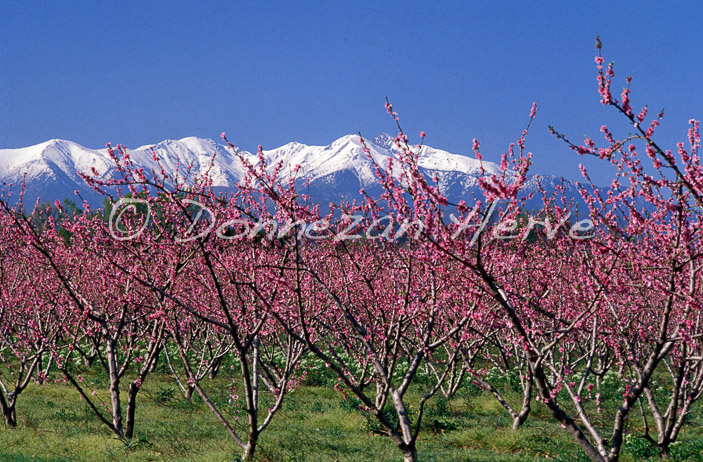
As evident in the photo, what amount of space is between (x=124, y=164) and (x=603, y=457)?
6.68 meters

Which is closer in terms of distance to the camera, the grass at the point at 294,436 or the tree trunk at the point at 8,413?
the grass at the point at 294,436

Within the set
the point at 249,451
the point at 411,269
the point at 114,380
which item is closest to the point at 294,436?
the point at 249,451

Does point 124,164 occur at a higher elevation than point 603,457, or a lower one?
higher

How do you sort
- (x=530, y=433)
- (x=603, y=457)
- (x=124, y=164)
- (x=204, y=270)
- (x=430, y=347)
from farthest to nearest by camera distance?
(x=204, y=270), (x=530, y=433), (x=124, y=164), (x=430, y=347), (x=603, y=457)

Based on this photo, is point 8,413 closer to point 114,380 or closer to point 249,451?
point 114,380

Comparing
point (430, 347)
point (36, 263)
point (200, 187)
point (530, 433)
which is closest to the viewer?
point (430, 347)

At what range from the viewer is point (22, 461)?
8180 millimetres

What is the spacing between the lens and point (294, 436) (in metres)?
10.3

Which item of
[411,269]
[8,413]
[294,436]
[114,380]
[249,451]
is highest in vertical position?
[411,269]

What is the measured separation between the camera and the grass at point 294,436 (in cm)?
891

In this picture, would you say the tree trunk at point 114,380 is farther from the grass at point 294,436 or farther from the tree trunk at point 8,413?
the tree trunk at point 8,413

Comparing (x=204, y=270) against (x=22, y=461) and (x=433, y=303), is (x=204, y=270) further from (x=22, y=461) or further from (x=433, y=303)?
(x=433, y=303)

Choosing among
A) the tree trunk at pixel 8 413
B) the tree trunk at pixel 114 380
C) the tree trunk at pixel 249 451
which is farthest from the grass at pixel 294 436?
the tree trunk at pixel 114 380

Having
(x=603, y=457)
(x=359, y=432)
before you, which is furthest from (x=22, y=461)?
(x=603, y=457)
